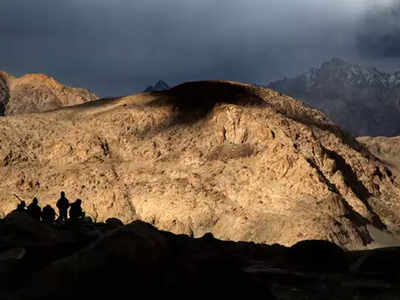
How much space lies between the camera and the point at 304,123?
6025 cm

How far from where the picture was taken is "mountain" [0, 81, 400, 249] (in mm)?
45625

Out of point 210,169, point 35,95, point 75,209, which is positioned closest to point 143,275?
point 75,209

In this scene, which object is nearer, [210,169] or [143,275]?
[143,275]

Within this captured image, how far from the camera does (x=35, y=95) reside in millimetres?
150875

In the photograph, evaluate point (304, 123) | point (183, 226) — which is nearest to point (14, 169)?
point (183, 226)

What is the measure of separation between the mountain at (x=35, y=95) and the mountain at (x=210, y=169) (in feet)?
289


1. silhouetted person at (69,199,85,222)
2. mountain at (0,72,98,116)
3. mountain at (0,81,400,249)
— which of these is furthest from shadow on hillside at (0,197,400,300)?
mountain at (0,72,98,116)

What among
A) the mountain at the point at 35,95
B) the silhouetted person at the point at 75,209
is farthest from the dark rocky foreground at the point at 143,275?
the mountain at the point at 35,95

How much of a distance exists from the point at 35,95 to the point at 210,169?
4378 inches

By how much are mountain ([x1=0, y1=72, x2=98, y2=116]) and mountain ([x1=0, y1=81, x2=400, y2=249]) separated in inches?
3463

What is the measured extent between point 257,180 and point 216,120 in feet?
32.0

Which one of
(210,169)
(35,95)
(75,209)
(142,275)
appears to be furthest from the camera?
(35,95)

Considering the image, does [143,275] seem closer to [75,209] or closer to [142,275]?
[142,275]

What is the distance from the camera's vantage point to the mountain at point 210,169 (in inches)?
1796
